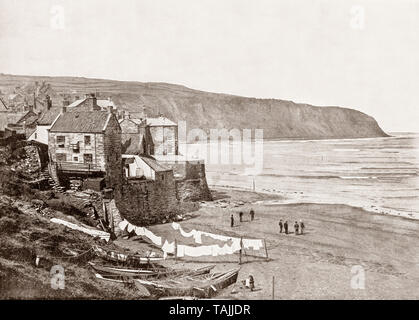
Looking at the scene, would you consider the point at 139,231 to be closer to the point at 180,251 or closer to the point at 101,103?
the point at 180,251

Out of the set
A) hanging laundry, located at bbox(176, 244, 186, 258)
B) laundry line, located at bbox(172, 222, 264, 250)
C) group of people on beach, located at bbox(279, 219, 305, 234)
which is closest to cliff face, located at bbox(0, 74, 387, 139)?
group of people on beach, located at bbox(279, 219, 305, 234)

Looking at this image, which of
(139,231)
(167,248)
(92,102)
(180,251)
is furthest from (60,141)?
(180,251)

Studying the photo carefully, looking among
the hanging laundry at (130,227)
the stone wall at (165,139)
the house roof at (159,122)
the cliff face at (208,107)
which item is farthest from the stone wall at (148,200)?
the cliff face at (208,107)

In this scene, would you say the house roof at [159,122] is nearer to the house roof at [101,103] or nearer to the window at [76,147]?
the house roof at [101,103]

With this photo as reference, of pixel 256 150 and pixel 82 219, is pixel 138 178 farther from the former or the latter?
pixel 256 150

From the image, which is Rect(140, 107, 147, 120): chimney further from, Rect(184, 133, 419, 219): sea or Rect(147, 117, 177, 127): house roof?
Rect(184, 133, 419, 219): sea

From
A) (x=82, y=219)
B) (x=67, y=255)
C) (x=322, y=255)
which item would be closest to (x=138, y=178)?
(x=82, y=219)
